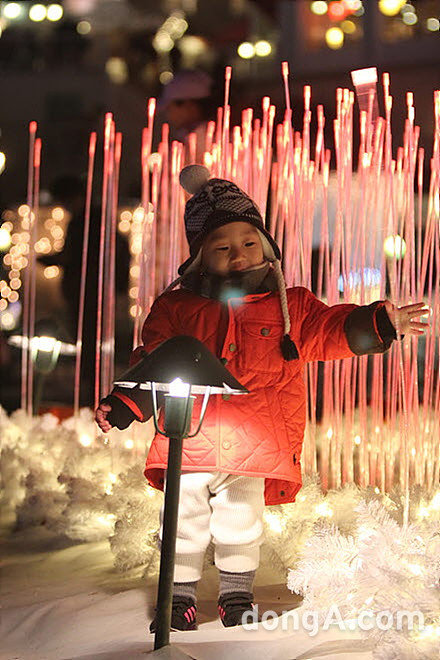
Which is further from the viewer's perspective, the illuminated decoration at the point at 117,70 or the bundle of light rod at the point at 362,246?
the illuminated decoration at the point at 117,70

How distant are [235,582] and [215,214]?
0.73 m

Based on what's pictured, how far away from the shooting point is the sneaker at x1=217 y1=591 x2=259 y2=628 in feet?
5.48

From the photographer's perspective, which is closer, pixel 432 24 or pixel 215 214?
pixel 215 214

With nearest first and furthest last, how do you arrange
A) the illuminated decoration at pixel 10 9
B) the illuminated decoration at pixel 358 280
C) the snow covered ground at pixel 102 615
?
the snow covered ground at pixel 102 615, the illuminated decoration at pixel 358 280, the illuminated decoration at pixel 10 9

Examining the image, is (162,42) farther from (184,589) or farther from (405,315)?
(184,589)

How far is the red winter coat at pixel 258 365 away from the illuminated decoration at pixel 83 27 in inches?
459

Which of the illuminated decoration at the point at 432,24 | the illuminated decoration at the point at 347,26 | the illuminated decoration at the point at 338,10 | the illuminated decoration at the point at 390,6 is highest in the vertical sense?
the illuminated decoration at the point at 338,10

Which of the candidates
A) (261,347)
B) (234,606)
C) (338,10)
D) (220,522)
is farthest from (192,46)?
(234,606)

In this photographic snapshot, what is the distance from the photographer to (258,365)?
1.74 m

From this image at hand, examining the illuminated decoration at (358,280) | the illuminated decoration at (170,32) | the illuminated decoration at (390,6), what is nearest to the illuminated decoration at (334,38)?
the illuminated decoration at (390,6)

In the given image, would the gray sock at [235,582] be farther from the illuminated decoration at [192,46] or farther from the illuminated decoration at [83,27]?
the illuminated decoration at [83,27]

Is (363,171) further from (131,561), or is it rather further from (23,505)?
(23,505)

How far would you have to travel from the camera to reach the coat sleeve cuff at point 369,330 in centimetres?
168
